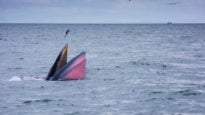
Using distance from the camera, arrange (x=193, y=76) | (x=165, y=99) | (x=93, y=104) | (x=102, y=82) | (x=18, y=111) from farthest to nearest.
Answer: (x=193, y=76)
(x=102, y=82)
(x=165, y=99)
(x=93, y=104)
(x=18, y=111)

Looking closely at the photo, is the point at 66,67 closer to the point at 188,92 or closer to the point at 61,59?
the point at 61,59

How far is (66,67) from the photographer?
103 feet

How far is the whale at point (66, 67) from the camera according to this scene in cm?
3133

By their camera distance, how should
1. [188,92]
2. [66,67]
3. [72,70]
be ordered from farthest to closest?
[72,70], [66,67], [188,92]

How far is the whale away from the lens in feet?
103

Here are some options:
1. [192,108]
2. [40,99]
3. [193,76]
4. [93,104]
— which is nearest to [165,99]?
[192,108]

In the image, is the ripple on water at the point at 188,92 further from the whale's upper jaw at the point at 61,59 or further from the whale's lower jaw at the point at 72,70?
the whale's upper jaw at the point at 61,59

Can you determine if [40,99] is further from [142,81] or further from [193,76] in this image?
[193,76]

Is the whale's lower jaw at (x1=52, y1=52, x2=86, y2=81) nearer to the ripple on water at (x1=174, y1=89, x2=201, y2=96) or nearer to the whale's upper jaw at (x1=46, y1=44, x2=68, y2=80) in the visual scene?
the whale's upper jaw at (x1=46, y1=44, x2=68, y2=80)

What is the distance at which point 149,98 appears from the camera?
25.5m

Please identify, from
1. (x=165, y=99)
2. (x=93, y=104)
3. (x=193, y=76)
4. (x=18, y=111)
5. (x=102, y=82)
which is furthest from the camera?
(x=193, y=76)

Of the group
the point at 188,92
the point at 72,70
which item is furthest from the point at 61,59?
the point at 188,92

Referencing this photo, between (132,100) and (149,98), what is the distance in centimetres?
131

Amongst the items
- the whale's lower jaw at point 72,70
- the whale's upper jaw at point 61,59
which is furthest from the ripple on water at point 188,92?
the whale's upper jaw at point 61,59
